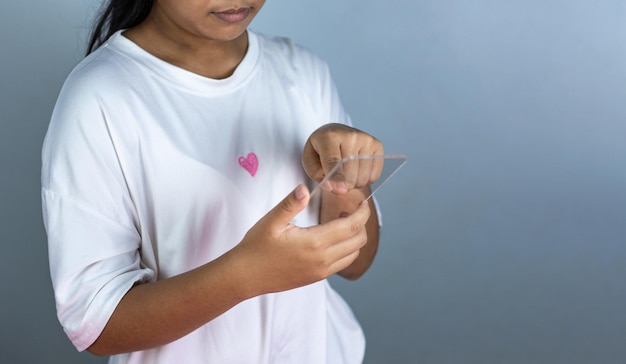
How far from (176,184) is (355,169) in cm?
19

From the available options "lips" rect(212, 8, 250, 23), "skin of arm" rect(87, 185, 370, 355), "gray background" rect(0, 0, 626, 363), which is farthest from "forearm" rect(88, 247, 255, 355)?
"gray background" rect(0, 0, 626, 363)

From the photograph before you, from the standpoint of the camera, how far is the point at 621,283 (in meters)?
1.97

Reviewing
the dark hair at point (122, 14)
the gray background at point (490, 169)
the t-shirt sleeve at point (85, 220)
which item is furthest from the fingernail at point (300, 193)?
the gray background at point (490, 169)

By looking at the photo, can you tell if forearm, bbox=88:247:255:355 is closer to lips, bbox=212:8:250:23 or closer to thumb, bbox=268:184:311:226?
thumb, bbox=268:184:311:226

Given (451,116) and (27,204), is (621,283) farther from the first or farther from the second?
(27,204)

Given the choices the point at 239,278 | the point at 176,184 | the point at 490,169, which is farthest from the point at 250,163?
the point at 490,169

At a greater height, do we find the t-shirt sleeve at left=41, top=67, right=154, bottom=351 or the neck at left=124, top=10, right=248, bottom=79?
the neck at left=124, top=10, right=248, bottom=79

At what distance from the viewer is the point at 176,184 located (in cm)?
100

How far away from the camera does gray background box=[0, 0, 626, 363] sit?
6.07 ft

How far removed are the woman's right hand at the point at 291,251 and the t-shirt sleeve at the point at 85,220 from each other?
0.43 ft

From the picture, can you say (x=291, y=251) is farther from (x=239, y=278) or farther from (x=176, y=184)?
(x=176, y=184)

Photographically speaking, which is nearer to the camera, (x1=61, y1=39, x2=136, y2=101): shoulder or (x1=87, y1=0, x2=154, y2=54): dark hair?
(x1=61, y1=39, x2=136, y2=101): shoulder

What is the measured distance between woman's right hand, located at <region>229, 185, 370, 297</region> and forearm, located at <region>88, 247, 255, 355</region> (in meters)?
0.01

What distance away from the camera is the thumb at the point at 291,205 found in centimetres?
80
